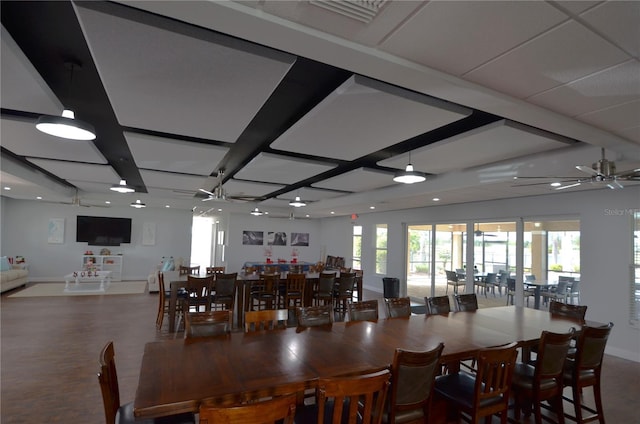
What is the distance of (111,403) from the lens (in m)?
1.80

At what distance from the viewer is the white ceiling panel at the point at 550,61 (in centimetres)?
161

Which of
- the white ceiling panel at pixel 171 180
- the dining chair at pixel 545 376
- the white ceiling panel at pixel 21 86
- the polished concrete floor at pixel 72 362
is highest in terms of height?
the white ceiling panel at pixel 21 86

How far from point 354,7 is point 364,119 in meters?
1.61

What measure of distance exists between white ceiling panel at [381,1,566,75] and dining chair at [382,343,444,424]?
1717 mm

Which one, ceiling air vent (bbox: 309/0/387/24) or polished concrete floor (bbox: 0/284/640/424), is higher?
ceiling air vent (bbox: 309/0/387/24)

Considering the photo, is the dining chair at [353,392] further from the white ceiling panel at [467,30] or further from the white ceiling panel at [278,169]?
the white ceiling panel at [278,169]

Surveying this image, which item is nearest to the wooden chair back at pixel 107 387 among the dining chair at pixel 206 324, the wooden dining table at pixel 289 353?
the wooden dining table at pixel 289 353

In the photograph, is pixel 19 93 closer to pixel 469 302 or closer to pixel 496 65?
pixel 496 65

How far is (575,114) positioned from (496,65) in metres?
1.16

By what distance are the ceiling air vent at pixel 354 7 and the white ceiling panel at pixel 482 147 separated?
7.33ft

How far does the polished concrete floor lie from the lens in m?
2.91

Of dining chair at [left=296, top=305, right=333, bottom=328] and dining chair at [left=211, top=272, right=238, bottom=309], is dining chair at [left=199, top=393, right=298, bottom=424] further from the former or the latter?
dining chair at [left=211, top=272, right=238, bottom=309]

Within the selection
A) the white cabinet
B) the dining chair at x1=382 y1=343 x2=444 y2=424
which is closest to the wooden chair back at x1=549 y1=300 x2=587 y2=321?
the dining chair at x1=382 y1=343 x2=444 y2=424

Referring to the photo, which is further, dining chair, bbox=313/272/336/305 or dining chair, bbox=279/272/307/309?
dining chair, bbox=313/272/336/305
